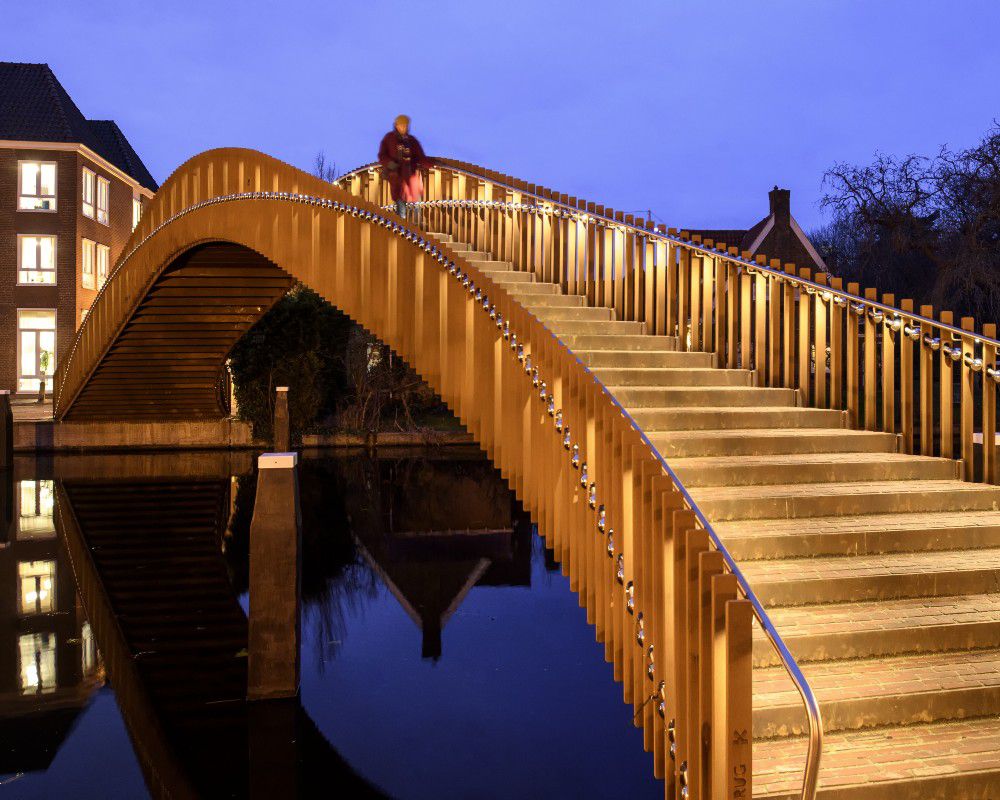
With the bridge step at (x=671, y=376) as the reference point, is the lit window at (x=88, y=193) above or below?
above

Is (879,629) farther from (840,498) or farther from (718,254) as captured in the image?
(718,254)

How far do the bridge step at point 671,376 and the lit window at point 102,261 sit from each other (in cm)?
3064

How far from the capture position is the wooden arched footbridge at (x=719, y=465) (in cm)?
409

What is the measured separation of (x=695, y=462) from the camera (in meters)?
6.29

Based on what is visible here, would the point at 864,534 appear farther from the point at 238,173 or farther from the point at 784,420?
the point at 238,173

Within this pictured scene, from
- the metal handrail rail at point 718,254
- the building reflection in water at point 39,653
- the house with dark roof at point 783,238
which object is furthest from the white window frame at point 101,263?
the metal handrail rail at point 718,254

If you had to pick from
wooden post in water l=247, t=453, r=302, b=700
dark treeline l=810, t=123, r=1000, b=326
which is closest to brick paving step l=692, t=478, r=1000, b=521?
wooden post in water l=247, t=453, r=302, b=700

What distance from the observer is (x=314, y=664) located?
8.97 meters

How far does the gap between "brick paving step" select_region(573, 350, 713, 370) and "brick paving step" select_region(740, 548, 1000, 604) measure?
2.76 metres

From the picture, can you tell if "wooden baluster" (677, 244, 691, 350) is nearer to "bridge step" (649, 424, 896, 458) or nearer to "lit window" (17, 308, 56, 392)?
"bridge step" (649, 424, 896, 458)

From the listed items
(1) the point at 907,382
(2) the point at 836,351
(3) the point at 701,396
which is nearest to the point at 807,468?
(3) the point at 701,396

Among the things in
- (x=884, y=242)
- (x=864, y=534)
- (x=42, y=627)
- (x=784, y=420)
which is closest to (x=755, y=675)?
(x=864, y=534)

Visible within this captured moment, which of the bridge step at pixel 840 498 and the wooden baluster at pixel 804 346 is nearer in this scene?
the bridge step at pixel 840 498

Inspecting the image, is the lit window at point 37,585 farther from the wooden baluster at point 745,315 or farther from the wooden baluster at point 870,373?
the wooden baluster at point 870,373
